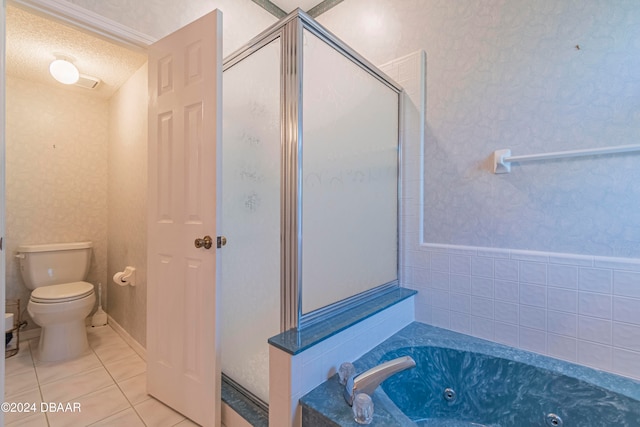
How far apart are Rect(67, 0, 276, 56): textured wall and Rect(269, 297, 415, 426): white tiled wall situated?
5.88 ft

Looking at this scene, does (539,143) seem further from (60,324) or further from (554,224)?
(60,324)

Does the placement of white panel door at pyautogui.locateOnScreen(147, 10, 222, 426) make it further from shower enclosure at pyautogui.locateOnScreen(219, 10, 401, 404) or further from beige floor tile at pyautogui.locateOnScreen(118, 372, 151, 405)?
shower enclosure at pyautogui.locateOnScreen(219, 10, 401, 404)

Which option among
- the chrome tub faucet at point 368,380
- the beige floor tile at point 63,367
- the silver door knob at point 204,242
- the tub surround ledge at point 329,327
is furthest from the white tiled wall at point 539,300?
the beige floor tile at point 63,367

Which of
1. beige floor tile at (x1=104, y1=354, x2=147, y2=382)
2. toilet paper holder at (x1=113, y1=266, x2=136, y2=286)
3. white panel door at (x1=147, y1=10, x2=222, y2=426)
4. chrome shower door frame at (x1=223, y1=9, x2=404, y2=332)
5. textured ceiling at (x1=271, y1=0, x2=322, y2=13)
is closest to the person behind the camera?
chrome shower door frame at (x1=223, y1=9, x2=404, y2=332)

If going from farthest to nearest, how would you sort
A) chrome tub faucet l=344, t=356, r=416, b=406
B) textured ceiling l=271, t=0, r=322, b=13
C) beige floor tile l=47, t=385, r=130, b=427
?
textured ceiling l=271, t=0, r=322, b=13 → beige floor tile l=47, t=385, r=130, b=427 → chrome tub faucet l=344, t=356, r=416, b=406

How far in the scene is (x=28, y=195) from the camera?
2.29 meters

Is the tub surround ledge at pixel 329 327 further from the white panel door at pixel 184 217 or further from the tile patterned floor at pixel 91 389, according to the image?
the tile patterned floor at pixel 91 389

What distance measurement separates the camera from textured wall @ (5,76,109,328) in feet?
7.32

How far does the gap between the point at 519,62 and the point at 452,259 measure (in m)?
1.06

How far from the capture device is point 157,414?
4.60 ft

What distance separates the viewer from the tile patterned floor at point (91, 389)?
1.36 m

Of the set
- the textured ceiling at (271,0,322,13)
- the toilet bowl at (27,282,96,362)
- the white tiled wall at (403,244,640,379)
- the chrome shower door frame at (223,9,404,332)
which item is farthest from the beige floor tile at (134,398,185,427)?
the textured ceiling at (271,0,322,13)

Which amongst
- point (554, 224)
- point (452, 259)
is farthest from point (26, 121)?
point (554, 224)

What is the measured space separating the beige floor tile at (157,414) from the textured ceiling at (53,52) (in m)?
1.96
